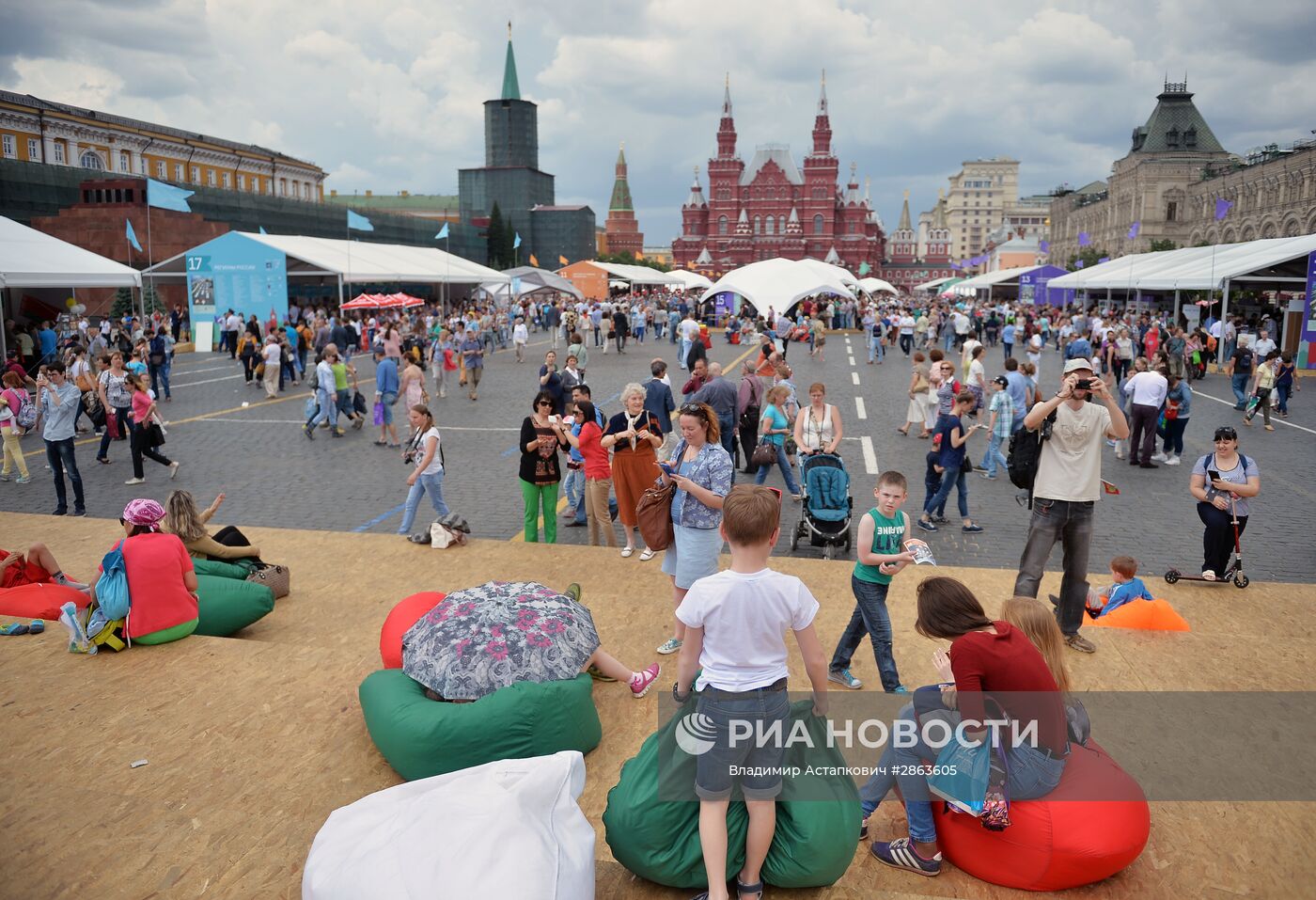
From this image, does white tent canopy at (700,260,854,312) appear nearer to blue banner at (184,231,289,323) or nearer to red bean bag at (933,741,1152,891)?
blue banner at (184,231,289,323)

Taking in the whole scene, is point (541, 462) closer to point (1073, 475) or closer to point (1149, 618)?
point (1073, 475)

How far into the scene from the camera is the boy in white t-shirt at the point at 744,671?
3.08 m

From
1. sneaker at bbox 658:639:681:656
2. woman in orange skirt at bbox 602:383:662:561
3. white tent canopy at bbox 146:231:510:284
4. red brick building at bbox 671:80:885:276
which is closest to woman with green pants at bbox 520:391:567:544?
woman in orange skirt at bbox 602:383:662:561

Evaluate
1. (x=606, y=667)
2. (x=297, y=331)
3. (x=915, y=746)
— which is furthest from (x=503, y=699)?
(x=297, y=331)

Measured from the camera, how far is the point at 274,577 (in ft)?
22.2

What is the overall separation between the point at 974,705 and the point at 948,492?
639 centimetres

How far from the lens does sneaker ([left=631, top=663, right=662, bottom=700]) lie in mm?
5066

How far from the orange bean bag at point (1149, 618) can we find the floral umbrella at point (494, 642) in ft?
12.8

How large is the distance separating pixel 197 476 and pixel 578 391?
6430mm

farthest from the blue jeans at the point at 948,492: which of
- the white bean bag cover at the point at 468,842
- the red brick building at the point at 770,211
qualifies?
the red brick building at the point at 770,211

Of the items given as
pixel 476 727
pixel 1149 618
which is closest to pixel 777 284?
pixel 1149 618

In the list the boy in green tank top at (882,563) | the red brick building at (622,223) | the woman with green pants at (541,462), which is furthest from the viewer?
the red brick building at (622,223)

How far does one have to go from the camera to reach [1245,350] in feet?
59.0

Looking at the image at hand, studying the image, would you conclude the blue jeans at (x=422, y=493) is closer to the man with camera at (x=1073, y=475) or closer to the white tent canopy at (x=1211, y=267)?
the man with camera at (x=1073, y=475)
